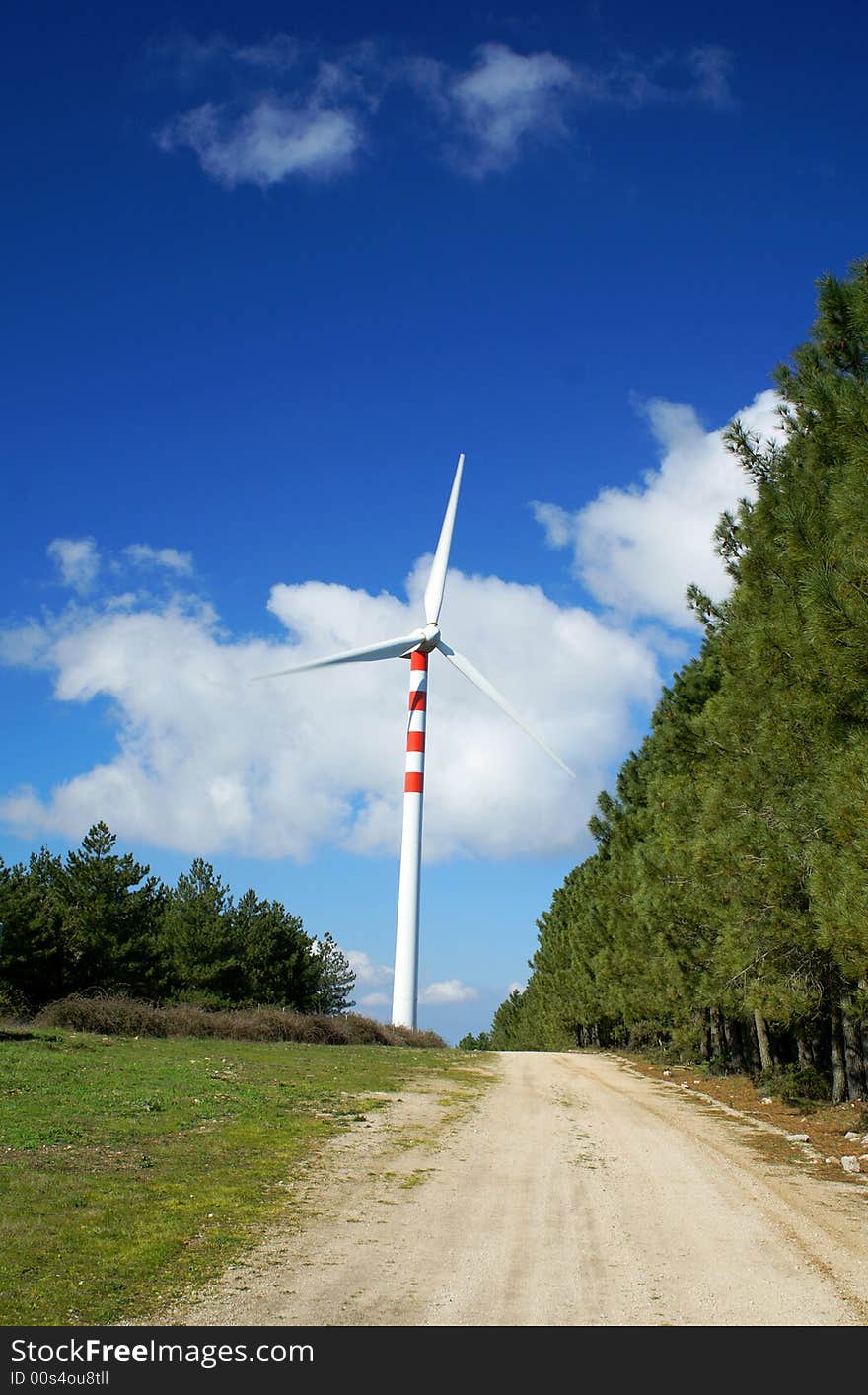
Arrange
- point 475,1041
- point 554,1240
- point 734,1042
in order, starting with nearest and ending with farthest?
point 554,1240
point 734,1042
point 475,1041

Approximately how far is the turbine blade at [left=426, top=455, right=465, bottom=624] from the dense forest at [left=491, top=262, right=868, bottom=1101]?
128ft

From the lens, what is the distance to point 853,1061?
19.2 meters

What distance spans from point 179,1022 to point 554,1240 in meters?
30.4

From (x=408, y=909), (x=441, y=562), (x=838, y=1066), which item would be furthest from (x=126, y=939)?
(x=838, y=1066)

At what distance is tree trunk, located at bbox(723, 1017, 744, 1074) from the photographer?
29236 millimetres

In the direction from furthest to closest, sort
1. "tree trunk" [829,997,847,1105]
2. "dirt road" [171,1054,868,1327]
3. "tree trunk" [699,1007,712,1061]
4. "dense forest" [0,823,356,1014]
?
"dense forest" [0,823,356,1014]
"tree trunk" [699,1007,712,1061]
"tree trunk" [829,997,847,1105]
"dirt road" [171,1054,868,1327]

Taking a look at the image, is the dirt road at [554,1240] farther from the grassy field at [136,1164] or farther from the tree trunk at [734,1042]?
the tree trunk at [734,1042]

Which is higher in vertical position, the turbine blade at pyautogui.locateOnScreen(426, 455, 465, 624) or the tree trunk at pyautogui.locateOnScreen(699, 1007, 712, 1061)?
the turbine blade at pyautogui.locateOnScreen(426, 455, 465, 624)

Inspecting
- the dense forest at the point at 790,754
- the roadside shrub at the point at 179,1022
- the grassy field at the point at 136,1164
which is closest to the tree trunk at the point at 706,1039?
the dense forest at the point at 790,754

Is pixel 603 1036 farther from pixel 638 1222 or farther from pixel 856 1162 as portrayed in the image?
pixel 638 1222

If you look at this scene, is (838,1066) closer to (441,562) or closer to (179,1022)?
(179,1022)

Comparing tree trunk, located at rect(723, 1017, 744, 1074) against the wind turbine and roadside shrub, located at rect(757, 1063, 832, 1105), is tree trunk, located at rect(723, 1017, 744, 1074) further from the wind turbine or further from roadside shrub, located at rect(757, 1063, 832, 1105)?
the wind turbine

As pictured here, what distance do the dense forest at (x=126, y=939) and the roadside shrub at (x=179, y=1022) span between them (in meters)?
7.59

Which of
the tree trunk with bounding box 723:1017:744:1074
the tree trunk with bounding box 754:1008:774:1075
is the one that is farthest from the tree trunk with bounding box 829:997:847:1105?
the tree trunk with bounding box 723:1017:744:1074
